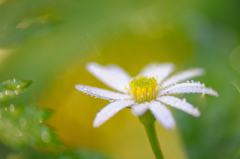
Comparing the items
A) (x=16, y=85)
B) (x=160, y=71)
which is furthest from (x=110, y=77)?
(x=16, y=85)

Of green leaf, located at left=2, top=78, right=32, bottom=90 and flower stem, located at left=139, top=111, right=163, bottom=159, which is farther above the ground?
green leaf, located at left=2, top=78, right=32, bottom=90

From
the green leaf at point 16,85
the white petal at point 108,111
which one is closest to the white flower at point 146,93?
the white petal at point 108,111

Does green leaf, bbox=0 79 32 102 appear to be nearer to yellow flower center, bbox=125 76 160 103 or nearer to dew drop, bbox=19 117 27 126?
dew drop, bbox=19 117 27 126

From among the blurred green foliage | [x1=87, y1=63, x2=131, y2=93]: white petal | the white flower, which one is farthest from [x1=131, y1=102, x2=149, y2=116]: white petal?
the blurred green foliage

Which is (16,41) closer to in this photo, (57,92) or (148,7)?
(57,92)

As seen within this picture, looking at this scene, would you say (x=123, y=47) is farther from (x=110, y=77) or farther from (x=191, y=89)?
(x=191, y=89)

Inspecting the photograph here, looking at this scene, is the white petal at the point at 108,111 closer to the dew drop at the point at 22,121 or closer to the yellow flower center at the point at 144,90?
the yellow flower center at the point at 144,90

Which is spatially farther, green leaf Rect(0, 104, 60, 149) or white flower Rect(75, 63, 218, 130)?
green leaf Rect(0, 104, 60, 149)
